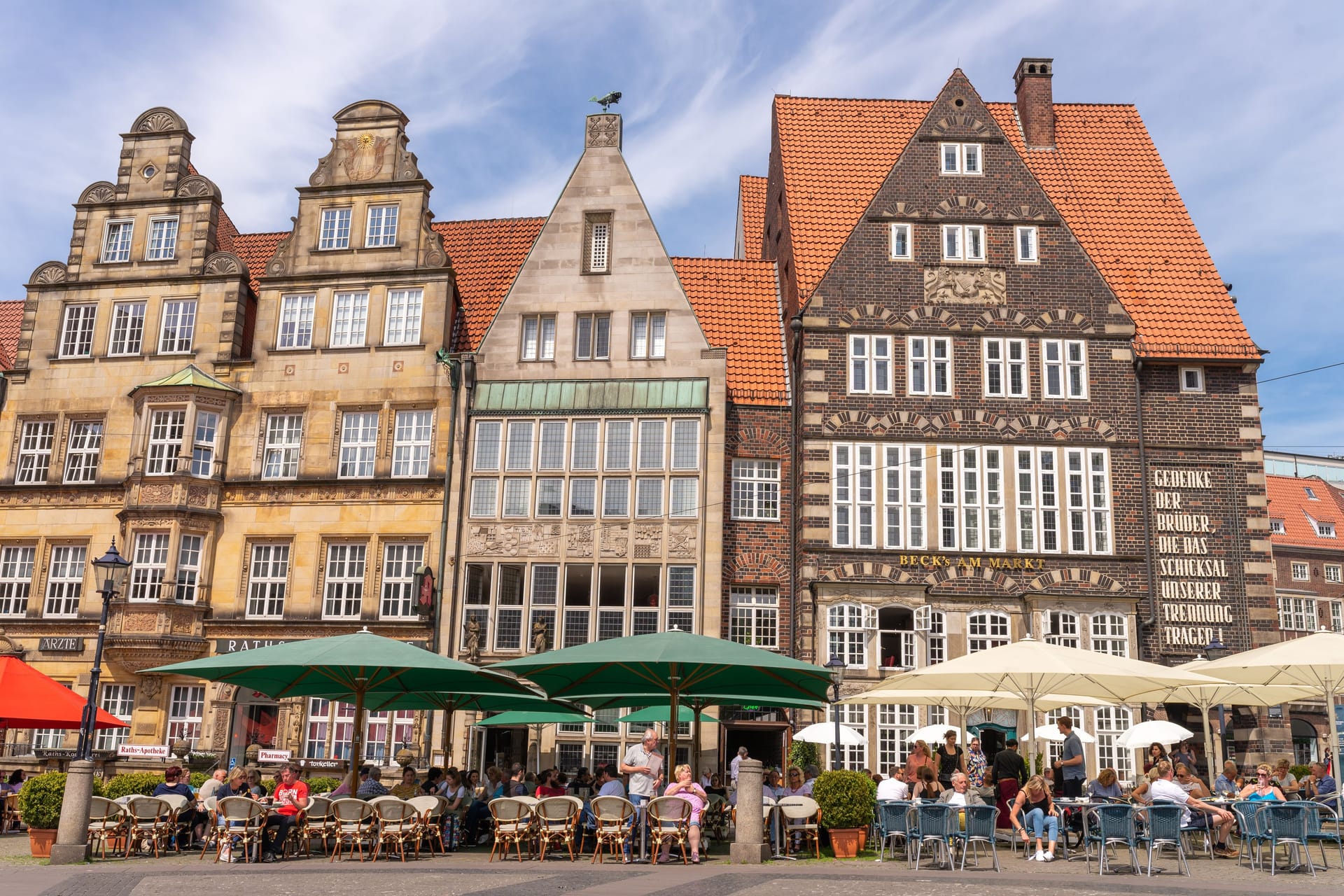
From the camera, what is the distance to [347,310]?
31312 mm

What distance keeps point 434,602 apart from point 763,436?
28.2 ft

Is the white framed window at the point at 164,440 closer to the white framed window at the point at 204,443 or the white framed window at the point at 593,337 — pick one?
the white framed window at the point at 204,443

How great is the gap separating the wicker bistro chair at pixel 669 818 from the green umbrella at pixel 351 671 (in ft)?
10.7

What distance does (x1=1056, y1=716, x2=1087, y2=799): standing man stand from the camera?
17938 millimetres

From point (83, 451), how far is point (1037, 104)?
89.0 feet

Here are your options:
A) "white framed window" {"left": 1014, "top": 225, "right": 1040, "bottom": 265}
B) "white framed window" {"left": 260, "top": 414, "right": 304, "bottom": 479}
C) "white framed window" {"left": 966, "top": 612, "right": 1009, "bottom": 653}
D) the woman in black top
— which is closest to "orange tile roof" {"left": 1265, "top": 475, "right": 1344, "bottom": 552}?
"white framed window" {"left": 1014, "top": 225, "right": 1040, "bottom": 265}

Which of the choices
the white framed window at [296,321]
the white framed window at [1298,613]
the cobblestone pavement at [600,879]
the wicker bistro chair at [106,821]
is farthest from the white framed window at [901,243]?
the white framed window at [1298,613]

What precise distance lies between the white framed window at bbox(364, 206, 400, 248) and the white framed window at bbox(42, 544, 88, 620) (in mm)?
10230

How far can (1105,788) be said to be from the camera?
1738 cm

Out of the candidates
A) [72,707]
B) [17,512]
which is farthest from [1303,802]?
[17,512]

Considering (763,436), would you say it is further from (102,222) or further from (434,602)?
(102,222)

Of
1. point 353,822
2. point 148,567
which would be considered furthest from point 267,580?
point 353,822

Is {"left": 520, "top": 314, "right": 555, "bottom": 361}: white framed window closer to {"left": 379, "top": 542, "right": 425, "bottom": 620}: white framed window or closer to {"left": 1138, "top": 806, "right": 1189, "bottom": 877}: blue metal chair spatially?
{"left": 379, "top": 542, "right": 425, "bottom": 620}: white framed window

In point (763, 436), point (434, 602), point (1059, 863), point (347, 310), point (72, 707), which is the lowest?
point (1059, 863)
